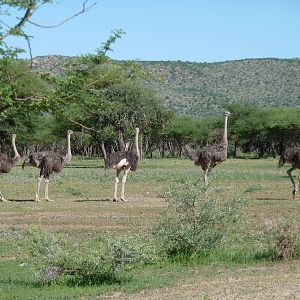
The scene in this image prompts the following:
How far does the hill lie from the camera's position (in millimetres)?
119250

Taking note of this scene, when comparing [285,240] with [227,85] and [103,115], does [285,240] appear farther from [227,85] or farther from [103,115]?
[227,85]

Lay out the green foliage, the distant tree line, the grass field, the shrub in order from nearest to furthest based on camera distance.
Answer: the distant tree line
the grass field
the shrub
the green foliage

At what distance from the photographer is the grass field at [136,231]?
401 inches

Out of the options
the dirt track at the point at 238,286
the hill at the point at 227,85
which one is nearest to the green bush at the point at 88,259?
the dirt track at the point at 238,286

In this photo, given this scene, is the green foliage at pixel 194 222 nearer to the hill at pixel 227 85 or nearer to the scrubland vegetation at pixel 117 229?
the scrubland vegetation at pixel 117 229

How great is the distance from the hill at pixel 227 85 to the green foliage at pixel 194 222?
102678 millimetres

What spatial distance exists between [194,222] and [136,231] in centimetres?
370

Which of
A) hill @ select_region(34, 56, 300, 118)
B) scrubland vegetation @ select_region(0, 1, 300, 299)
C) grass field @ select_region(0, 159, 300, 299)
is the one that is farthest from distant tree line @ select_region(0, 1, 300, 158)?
hill @ select_region(34, 56, 300, 118)

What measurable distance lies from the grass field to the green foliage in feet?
1.49

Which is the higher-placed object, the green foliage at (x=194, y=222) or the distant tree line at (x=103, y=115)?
the distant tree line at (x=103, y=115)

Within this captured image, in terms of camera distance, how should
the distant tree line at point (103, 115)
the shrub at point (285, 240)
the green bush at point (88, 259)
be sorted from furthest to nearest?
the shrub at point (285, 240)
the green bush at point (88, 259)
the distant tree line at point (103, 115)

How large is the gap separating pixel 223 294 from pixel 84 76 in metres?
3.75

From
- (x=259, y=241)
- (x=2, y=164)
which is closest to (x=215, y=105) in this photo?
(x=2, y=164)

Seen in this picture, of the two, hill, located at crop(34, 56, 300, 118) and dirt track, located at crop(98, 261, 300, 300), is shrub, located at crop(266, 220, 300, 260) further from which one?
hill, located at crop(34, 56, 300, 118)
